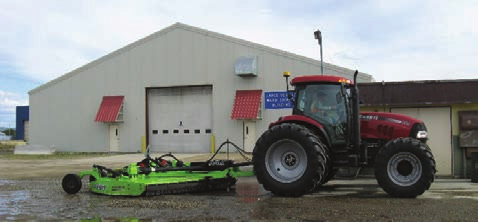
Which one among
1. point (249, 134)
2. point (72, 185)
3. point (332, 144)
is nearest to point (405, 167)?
point (332, 144)

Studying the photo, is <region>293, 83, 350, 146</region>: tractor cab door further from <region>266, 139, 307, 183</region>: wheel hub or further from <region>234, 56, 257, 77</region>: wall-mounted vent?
<region>234, 56, 257, 77</region>: wall-mounted vent

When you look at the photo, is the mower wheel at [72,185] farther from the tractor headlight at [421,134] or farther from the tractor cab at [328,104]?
the tractor headlight at [421,134]

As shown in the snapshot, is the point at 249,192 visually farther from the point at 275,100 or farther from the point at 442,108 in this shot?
the point at 275,100

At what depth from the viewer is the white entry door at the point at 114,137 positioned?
3086 centimetres

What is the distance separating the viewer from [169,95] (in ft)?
98.7

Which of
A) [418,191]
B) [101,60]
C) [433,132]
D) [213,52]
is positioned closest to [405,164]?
[418,191]

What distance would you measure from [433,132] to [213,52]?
54.9ft

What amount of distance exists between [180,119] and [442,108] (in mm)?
18203

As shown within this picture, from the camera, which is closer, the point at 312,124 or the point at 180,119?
the point at 312,124

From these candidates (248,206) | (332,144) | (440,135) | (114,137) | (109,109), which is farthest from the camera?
(114,137)

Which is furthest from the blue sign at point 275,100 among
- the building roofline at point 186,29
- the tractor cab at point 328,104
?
the tractor cab at point 328,104

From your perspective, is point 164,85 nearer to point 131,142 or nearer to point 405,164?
point 131,142

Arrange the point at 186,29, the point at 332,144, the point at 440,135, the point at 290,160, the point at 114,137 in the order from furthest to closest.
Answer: the point at 114,137
the point at 186,29
the point at 440,135
the point at 332,144
the point at 290,160

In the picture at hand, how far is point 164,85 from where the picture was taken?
29.9m
